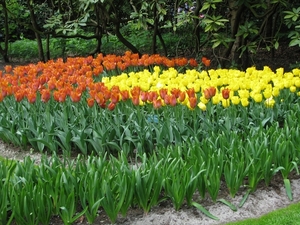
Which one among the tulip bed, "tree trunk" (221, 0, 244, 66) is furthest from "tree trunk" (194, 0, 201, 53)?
the tulip bed

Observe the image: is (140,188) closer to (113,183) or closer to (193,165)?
(113,183)

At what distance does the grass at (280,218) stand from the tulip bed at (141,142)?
0.54 feet

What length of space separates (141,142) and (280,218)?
4.93 feet

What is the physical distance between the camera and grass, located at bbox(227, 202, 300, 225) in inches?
135

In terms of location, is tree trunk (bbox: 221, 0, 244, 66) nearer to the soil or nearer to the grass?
the soil

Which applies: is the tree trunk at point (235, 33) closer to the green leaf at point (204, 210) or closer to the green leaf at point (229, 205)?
the green leaf at point (229, 205)

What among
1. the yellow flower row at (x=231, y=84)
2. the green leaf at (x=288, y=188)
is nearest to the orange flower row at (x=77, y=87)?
the yellow flower row at (x=231, y=84)

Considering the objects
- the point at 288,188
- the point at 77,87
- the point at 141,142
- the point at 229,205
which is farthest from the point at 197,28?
the point at 229,205

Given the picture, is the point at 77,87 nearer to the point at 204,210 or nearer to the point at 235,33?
the point at 204,210

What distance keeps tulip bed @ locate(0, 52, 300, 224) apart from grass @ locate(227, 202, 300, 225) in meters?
0.17

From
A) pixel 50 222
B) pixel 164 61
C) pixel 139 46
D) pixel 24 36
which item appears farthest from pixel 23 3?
pixel 50 222

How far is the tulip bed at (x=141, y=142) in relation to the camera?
325 centimetres

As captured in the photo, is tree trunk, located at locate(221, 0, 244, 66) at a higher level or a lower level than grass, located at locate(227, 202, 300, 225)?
higher

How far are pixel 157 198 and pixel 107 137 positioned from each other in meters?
1.31
